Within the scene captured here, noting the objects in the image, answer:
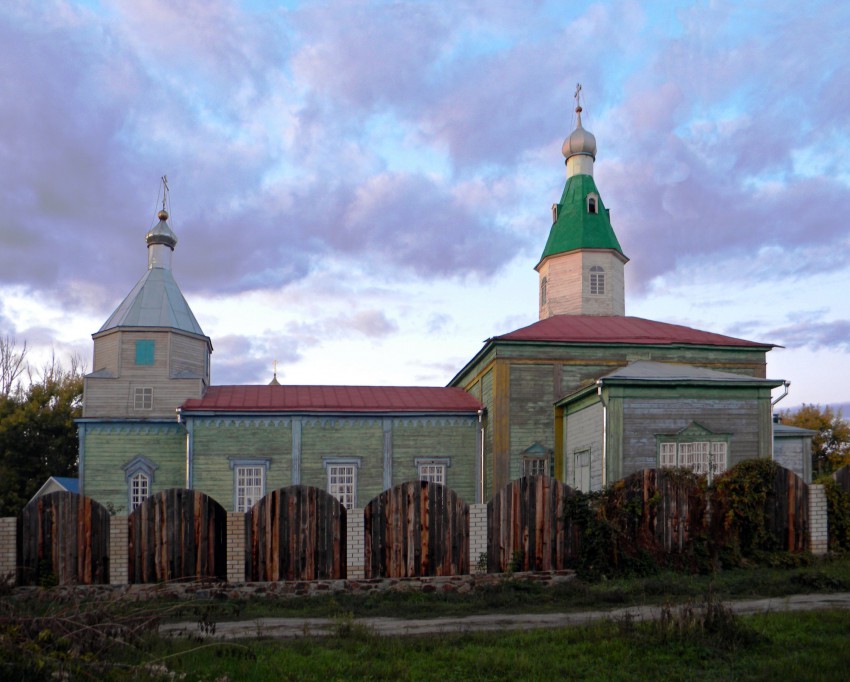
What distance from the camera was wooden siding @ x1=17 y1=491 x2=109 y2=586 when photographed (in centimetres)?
1199

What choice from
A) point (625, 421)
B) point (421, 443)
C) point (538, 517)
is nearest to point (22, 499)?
point (421, 443)

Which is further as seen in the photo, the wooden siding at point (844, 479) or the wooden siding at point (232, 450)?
the wooden siding at point (232, 450)

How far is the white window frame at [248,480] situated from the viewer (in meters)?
25.0

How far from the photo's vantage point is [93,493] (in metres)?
25.5

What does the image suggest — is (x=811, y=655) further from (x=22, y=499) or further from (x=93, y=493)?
(x=22, y=499)

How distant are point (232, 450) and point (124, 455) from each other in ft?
11.6

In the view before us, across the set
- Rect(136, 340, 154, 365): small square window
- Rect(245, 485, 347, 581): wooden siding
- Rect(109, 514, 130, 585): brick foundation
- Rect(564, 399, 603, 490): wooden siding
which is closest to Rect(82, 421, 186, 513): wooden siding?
Rect(136, 340, 154, 365): small square window

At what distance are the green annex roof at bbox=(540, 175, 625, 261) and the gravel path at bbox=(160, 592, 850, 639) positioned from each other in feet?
67.7

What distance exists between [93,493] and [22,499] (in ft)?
48.7

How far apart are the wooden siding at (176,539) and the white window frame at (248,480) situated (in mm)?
12802

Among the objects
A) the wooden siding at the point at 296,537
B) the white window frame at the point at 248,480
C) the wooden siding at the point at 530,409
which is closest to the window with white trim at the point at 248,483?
the white window frame at the point at 248,480

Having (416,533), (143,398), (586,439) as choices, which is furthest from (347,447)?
(416,533)

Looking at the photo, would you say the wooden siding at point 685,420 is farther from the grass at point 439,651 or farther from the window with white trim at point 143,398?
the window with white trim at point 143,398

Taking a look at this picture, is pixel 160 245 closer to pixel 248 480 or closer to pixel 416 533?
pixel 248 480
